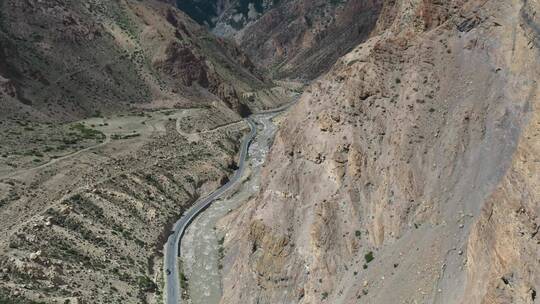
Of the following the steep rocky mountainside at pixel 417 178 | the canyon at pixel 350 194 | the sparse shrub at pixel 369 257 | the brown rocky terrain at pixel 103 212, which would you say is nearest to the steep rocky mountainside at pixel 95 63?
the brown rocky terrain at pixel 103 212

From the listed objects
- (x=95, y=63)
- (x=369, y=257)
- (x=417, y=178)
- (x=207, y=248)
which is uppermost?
(x=95, y=63)

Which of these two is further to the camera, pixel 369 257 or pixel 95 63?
pixel 95 63

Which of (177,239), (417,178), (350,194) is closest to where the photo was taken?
(417,178)

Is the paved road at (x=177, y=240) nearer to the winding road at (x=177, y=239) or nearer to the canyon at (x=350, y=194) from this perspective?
the winding road at (x=177, y=239)

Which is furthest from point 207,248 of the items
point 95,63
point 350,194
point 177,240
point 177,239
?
point 95,63

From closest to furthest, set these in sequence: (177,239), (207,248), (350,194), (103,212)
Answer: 1. (350,194)
2. (207,248)
3. (103,212)
4. (177,239)

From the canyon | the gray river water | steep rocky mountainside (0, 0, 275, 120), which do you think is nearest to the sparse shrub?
the canyon

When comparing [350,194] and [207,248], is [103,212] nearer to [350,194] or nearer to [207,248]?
[207,248]
